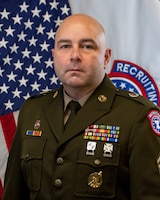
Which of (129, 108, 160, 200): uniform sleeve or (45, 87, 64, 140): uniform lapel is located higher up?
(45, 87, 64, 140): uniform lapel

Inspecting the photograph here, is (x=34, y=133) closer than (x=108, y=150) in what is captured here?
No

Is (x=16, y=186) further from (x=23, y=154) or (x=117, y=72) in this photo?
(x=117, y=72)

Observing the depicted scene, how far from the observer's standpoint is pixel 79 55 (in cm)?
130

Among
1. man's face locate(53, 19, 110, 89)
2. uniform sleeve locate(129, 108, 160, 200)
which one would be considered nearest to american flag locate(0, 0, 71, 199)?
man's face locate(53, 19, 110, 89)

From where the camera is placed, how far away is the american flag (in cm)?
206

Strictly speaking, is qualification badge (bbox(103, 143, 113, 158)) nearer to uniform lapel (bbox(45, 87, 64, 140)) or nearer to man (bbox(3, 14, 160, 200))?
man (bbox(3, 14, 160, 200))

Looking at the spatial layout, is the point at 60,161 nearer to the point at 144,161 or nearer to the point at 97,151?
the point at 97,151

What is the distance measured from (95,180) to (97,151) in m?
0.10

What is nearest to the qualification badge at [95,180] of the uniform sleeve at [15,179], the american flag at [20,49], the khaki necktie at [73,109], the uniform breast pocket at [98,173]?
the uniform breast pocket at [98,173]

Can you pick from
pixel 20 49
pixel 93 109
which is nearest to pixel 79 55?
pixel 93 109

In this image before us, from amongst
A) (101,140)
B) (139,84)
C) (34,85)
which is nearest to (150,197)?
(101,140)

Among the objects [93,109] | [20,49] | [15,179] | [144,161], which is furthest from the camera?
[20,49]

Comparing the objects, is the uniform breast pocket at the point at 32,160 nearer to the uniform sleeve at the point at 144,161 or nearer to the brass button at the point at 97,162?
the brass button at the point at 97,162

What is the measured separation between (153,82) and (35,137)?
88 cm
